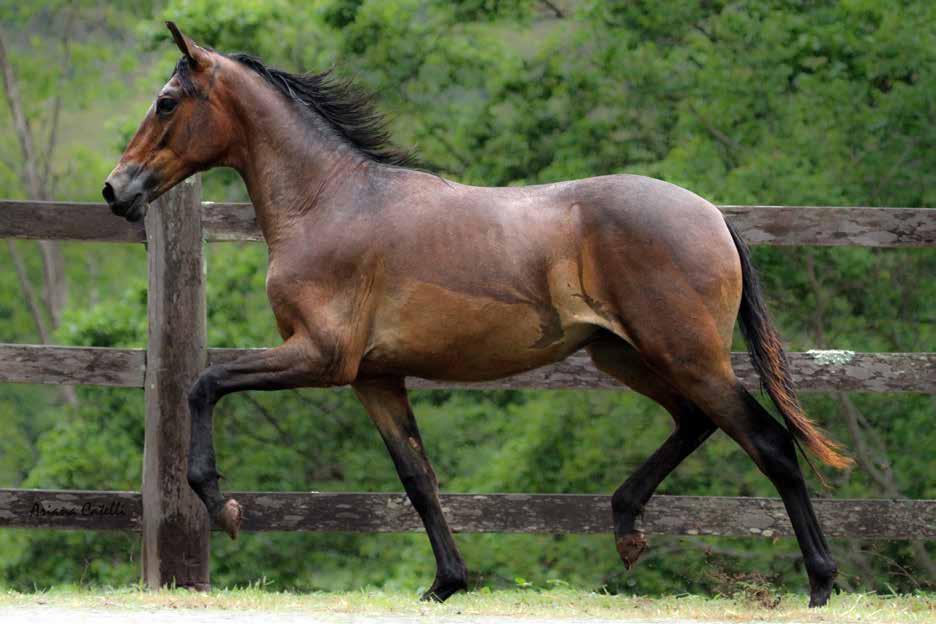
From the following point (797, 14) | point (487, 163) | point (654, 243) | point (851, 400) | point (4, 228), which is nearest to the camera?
point (654, 243)

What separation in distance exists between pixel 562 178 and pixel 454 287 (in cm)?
645

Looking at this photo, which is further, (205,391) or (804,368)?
(804,368)

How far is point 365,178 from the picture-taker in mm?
5629

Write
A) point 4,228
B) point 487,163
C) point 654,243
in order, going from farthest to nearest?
point 487,163
point 4,228
point 654,243

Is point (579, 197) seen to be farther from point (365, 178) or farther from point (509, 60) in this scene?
point (509, 60)

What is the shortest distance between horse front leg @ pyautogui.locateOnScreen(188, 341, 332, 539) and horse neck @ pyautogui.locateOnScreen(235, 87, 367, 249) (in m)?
0.53

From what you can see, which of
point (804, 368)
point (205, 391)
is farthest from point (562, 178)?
point (205, 391)

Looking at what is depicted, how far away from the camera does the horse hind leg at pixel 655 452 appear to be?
563 centimetres

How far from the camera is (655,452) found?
567 centimetres

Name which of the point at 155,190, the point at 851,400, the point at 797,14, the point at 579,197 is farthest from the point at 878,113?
the point at 155,190

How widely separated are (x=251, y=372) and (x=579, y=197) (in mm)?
1450

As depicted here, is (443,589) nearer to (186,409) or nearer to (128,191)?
(186,409)

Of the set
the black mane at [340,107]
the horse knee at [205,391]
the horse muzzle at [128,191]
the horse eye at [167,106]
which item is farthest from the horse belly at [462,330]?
the horse eye at [167,106]

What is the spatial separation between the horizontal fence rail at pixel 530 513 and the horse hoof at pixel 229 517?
1035 millimetres
